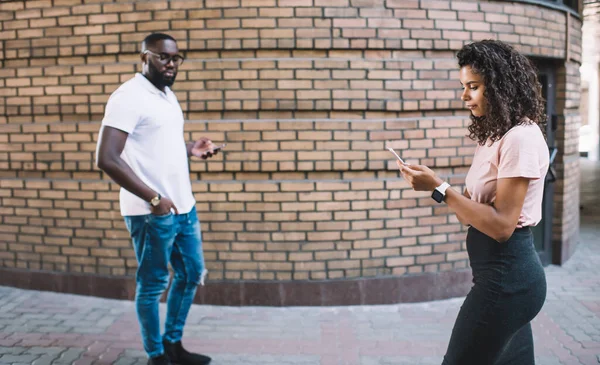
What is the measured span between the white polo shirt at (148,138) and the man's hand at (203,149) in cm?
25

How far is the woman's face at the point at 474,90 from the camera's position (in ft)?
6.75

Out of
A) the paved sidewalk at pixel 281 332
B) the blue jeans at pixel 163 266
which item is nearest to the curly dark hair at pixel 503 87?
the blue jeans at pixel 163 266

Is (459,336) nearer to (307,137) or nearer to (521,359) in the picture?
(521,359)

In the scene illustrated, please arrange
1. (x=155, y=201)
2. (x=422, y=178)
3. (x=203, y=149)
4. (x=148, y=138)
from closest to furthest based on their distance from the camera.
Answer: (x=422, y=178) < (x=155, y=201) < (x=148, y=138) < (x=203, y=149)

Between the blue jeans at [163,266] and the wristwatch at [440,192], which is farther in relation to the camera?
the blue jeans at [163,266]

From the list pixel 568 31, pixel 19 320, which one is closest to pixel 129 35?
pixel 19 320

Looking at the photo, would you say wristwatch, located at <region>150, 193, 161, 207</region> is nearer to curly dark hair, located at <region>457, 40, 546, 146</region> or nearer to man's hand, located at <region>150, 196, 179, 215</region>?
man's hand, located at <region>150, 196, 179, 215</region>

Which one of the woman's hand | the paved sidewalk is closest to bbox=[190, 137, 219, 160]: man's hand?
the paved sidewalk

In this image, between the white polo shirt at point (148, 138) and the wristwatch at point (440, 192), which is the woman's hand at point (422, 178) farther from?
the white polo shirt at point (148, 138)

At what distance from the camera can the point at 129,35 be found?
4.51m

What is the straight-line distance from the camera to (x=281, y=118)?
4441 mm

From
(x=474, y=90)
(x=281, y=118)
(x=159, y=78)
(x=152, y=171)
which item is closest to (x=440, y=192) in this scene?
(x=474, y=90)

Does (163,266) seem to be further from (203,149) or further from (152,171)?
(203,149)

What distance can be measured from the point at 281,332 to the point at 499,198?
2451mm
